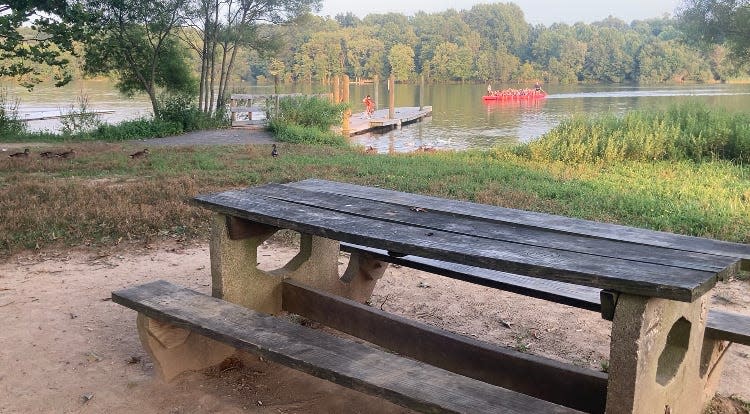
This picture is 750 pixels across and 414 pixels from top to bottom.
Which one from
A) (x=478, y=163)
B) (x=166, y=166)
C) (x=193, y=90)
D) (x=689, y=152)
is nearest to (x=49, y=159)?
(x=166, y=166)

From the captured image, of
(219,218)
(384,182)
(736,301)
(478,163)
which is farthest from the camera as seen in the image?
(478,163)

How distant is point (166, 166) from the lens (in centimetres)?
1016

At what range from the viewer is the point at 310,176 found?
9125 millimetres

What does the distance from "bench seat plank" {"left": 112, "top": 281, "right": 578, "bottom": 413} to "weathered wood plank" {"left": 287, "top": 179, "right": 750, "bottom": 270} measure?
71 cm

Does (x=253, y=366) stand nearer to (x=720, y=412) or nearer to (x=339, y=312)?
(x=339, y=312)

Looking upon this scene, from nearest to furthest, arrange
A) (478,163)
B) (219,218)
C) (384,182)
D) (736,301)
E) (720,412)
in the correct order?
(720,412) < (219,218) < (736,301) < (384,182) < (478,163)

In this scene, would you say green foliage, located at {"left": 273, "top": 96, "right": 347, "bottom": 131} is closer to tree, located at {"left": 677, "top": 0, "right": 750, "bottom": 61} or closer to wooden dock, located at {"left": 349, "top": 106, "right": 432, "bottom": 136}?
wooden dock, located at {"left": 349, "top": 106, "right": 432, "bottom": 136}

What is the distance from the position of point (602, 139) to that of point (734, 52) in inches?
674

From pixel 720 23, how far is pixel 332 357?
28.1 m

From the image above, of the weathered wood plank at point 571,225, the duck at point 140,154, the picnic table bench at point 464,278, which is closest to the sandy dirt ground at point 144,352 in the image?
the picnic table bench at point 464,278

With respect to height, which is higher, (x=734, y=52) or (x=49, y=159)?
(x=734, y=52)

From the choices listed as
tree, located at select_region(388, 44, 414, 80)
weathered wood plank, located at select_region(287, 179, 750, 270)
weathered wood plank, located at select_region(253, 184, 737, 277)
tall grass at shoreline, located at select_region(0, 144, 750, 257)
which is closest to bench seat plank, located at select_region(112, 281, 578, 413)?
weathered wood plank, located at select_region(253, 184, 737, 277)

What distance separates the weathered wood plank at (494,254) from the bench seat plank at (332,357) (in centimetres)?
41

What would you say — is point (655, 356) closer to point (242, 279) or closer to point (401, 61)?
point (242, 279)
